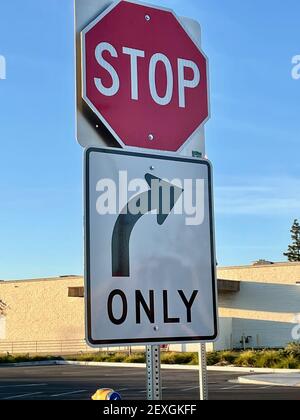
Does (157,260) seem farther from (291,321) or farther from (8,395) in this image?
(291,321)

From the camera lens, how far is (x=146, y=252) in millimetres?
2312

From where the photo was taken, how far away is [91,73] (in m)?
2.38

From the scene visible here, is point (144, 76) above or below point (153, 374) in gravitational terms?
above

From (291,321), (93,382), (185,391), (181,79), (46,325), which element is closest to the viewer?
(181,79)

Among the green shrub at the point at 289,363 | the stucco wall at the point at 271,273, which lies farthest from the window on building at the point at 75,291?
the green shrub at the point at 289,363

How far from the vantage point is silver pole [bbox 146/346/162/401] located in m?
2.35

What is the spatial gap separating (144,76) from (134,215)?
1.76 ft

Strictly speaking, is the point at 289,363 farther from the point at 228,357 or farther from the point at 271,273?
the point at 271,273

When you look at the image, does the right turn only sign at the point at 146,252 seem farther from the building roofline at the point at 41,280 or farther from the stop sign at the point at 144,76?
the building roofline at the point at 41,280

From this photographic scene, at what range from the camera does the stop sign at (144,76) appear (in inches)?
95.0

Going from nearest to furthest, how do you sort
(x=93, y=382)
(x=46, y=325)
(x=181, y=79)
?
(x=181, y=79) < (x=93, y=382) < (x=46, y=325)

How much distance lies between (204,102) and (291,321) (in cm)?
4001

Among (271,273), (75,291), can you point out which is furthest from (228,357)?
(75,291)

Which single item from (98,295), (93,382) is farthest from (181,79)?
(93,382)
